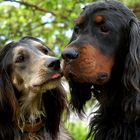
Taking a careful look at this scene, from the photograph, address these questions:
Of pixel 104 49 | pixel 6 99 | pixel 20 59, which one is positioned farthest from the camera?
pixel 20 59

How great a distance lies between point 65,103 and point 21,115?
22.8 inches

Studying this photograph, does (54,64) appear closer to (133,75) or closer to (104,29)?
(104,29)

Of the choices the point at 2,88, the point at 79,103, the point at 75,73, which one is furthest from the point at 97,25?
the point at 2,88

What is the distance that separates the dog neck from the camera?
708 cm

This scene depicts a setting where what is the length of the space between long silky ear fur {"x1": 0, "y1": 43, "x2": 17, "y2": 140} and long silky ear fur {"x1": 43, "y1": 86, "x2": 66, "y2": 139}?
40cm

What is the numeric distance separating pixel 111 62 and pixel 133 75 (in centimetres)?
24

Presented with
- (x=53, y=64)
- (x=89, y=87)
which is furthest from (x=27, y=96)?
(x=89, y=87)

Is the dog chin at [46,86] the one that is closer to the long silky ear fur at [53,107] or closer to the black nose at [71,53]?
the long silky ear fur at [53,107]

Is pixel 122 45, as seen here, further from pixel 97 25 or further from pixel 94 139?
pixel 94 139

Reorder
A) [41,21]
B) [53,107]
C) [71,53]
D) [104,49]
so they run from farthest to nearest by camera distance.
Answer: [41,21] < [53,107] < [104,49] < [71,53]

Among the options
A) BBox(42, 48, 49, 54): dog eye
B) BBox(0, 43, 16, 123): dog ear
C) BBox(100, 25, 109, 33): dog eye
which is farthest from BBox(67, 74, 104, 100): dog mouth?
BBox(42, 48, 49, 54): dog eye

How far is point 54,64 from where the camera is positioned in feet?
22.3

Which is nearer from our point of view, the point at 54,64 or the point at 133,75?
the point at 133,75

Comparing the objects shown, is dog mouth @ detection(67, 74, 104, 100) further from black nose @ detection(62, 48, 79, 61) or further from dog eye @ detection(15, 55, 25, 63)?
dog eye @ detection(15, 55, 25, 63)
